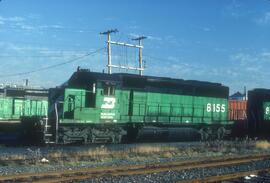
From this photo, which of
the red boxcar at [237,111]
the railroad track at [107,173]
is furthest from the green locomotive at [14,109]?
the railroad track at [107,173]

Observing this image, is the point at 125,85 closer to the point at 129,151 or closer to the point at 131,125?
the point at 131,125

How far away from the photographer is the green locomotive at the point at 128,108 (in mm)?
19875

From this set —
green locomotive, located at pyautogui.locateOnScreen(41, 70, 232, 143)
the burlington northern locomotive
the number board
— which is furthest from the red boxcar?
green locomotive, located at pyautogui.locateOnScreen(41, 70, 232, 143)

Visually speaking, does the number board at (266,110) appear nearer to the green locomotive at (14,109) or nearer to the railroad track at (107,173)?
the green locomotive at (14,109)

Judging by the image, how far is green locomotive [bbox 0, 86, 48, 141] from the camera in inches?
1008

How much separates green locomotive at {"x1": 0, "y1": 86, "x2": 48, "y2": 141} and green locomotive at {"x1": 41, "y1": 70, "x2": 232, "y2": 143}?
501 cm

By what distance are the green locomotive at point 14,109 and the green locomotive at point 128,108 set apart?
16.4 feet

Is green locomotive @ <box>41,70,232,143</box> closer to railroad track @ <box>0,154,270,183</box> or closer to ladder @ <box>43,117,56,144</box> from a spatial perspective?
ladder @ <box>43,117,56,144</box>

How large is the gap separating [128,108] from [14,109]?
8.93 m

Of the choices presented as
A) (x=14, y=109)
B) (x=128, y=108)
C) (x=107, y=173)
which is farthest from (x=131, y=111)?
(x=107, y=173)

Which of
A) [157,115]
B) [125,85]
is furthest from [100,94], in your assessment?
[157,115]

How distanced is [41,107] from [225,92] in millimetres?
11535

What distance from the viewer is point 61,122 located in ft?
62.0

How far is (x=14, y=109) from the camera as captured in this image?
27.5 meters
